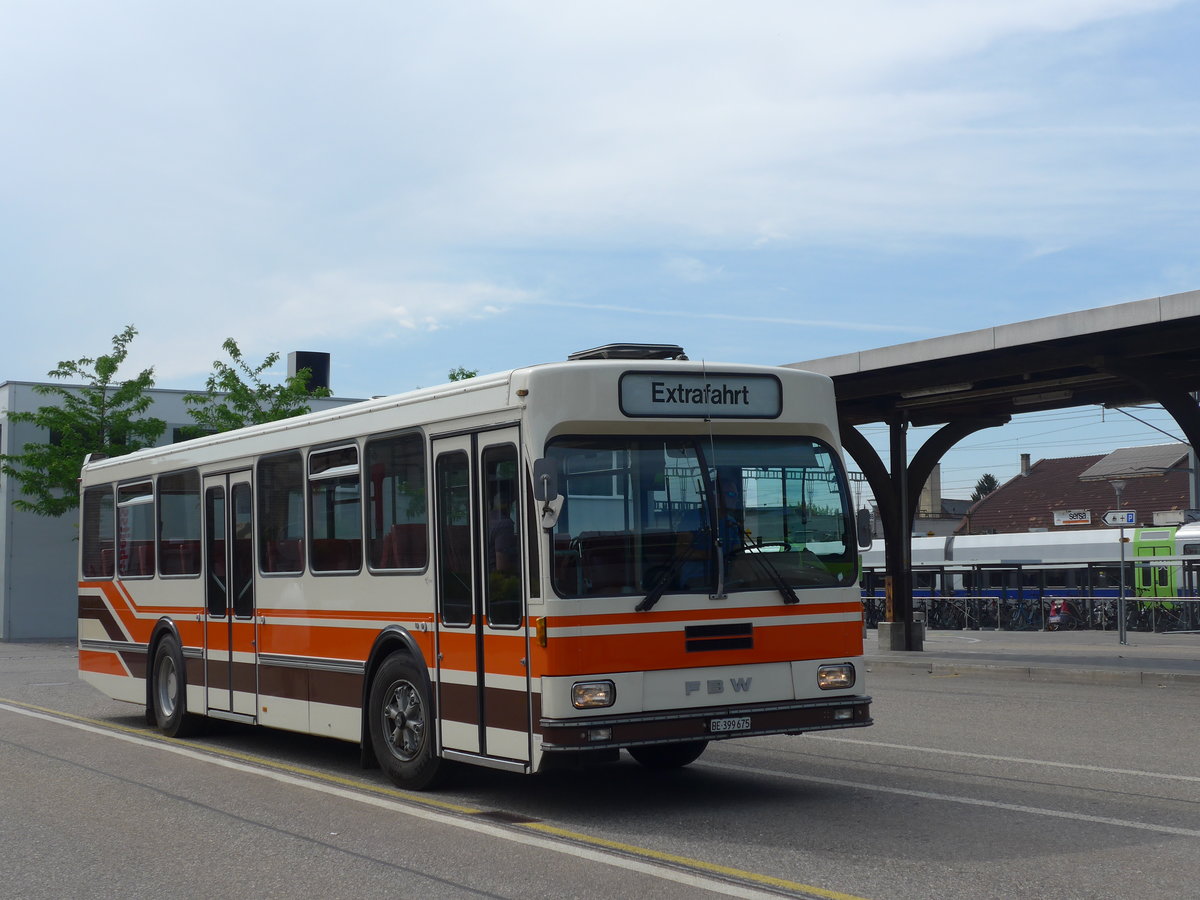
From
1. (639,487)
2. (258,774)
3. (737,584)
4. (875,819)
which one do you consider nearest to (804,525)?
(737,584)

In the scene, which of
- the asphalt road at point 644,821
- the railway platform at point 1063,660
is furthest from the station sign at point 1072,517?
the asphalt road at point 644,821

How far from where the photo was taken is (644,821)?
8.31 meters

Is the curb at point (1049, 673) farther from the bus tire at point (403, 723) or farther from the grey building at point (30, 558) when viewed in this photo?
the grey building at point (30, 558)

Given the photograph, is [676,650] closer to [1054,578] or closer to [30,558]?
[1054,578]

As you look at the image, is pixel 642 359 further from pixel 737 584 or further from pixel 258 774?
pixel 258 774

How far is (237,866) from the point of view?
288 inches

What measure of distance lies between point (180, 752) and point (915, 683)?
10914 millimetres

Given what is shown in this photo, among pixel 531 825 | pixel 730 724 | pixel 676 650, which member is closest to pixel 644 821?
pixel 531 825

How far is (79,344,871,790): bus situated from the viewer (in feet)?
27.3

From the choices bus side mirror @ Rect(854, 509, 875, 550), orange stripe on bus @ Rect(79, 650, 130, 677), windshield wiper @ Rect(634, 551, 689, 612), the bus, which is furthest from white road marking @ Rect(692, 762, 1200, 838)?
orange stripe on bus @ Rect(79, 650, 130, 677)

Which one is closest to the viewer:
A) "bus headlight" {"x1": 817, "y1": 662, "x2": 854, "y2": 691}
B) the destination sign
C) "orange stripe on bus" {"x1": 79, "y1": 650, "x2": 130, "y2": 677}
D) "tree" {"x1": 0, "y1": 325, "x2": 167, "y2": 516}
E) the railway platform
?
the destination sign

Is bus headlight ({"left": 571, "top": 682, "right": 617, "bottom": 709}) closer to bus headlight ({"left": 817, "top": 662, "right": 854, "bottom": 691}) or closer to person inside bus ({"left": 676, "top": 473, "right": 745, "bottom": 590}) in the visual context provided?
person inside bus ({"left": 676, "top": 473, "right": 745, "bottom": 590})

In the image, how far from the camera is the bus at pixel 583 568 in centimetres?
831

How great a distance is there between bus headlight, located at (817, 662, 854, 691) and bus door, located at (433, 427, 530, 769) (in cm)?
190
